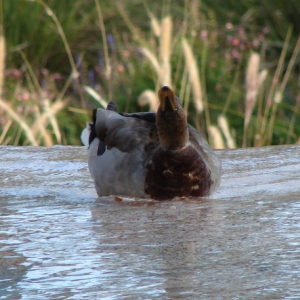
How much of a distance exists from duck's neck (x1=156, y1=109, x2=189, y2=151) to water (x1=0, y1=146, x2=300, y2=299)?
0.27m

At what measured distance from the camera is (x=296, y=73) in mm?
8117

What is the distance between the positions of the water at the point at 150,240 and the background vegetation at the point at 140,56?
2383 millimetres

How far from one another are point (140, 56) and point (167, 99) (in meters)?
4.23

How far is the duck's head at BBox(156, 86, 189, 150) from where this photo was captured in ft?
11.6

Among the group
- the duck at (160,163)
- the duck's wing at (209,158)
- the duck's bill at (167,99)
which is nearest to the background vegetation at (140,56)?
the duck's wing at (209,158)

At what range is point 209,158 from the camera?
372 centimetres

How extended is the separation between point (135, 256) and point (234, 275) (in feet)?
1.18

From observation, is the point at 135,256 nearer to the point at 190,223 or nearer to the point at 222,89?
the point at 190,223

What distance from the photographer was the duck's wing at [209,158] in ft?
11.8

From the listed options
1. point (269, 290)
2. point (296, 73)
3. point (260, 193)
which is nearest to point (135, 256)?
point (269, 290)

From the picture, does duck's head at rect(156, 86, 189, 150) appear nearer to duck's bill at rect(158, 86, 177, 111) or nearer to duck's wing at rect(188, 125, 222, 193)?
duck's bill at rect(158, 86, 177, 111)

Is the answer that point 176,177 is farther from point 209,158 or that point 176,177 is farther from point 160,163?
point 209,158

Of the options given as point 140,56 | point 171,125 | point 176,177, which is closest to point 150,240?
point 176,177

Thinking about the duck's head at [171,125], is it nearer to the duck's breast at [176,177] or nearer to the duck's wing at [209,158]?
the duck's breast at [176,177]
